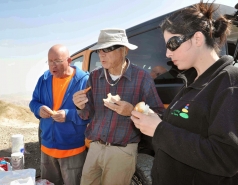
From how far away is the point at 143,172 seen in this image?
2363mm

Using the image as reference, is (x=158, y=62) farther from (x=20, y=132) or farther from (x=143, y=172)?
(x=20, y=132)

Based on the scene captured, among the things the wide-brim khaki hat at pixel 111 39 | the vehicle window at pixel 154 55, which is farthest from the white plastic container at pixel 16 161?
the vehicle window at pixel 154 55

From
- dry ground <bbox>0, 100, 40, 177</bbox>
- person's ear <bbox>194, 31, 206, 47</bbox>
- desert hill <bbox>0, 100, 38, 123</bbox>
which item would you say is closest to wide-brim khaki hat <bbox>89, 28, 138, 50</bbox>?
person's ear <bbox>194, 31, 206, 47</bbox>

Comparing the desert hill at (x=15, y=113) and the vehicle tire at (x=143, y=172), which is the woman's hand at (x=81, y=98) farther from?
the desert hill at (x=15, y=113)

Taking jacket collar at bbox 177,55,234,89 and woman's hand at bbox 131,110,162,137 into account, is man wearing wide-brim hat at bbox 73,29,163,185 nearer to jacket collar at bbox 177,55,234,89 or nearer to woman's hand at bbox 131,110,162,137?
woman's hand at bbox 131,110,162,137

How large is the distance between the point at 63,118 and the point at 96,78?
0.54m

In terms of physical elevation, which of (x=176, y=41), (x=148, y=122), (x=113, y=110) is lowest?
(x=113, y=110)

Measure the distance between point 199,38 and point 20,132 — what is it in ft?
25.5

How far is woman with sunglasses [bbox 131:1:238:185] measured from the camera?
0.97 m

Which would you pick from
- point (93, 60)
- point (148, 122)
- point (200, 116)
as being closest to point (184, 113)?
point (200, 116)

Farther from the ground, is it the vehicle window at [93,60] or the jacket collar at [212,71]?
the jacket collar at [212,71]

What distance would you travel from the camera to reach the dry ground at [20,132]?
5.02 metres

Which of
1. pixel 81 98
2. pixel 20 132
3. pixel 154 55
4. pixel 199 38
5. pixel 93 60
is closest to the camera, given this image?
pixel 199 38

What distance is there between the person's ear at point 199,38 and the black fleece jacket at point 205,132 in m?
0.13
